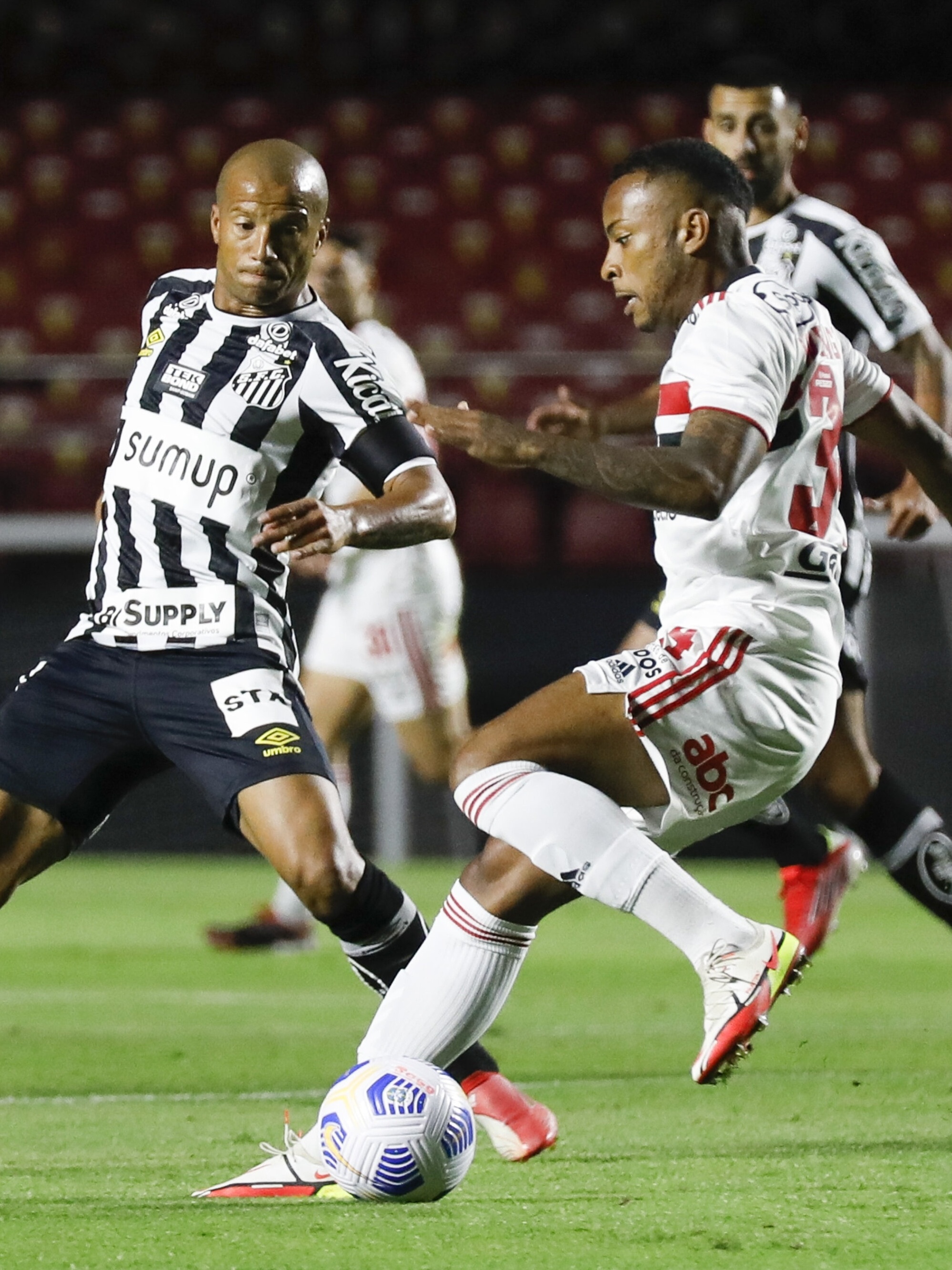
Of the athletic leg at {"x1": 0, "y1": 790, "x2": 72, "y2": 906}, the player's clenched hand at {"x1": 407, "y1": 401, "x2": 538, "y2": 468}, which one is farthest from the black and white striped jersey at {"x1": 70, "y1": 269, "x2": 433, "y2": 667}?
the player's clenched hand at {"x1": 407, "y1": 401, "x2": 538, "y2": 468}

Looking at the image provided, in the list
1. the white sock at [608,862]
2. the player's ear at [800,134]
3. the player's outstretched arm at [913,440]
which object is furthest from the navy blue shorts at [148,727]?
the player's ear at [800,134]

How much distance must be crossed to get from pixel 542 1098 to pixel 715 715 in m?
1.45

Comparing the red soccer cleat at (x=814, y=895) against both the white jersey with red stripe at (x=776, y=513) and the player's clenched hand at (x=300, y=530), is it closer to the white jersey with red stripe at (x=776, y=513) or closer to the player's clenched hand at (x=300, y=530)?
the white jersey with red stripe at (x=776, y=513)

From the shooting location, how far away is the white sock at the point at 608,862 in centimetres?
343

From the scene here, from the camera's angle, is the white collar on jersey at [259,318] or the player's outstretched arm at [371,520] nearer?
the player's outstretched arm at [371,520]

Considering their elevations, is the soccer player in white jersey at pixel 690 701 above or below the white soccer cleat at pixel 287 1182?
above

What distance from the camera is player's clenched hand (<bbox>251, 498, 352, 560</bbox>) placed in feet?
11.3

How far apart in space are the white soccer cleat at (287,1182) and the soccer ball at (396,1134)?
0.05 metres

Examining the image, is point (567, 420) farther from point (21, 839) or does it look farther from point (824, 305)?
point (824, 305)

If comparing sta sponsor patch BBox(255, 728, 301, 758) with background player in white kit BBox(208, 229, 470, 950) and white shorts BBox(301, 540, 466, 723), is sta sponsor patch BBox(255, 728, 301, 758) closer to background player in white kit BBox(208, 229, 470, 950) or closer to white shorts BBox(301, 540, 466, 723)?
background player in white kit BBox(208, 229, 470, 950)

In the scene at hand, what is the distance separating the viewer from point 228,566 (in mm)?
4094

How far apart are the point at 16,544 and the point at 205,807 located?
1.85 m

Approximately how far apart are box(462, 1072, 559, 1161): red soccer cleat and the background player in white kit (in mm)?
3670

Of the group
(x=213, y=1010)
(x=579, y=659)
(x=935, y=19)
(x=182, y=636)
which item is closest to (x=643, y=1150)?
(x=182, y=636)
